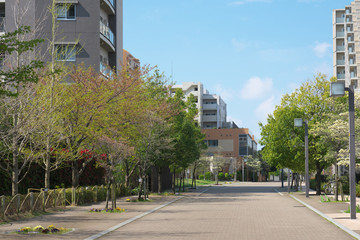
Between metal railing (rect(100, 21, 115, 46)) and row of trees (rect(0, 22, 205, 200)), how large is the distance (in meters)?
6.41

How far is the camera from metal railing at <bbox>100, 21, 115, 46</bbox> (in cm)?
4634

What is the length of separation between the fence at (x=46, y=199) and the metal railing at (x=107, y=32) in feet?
56.4

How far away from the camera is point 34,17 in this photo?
44.5m

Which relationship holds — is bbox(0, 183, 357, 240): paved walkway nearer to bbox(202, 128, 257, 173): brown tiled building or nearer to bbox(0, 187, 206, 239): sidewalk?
bbox(0, 187, 206, 239): sidewalk

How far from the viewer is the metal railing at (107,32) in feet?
152

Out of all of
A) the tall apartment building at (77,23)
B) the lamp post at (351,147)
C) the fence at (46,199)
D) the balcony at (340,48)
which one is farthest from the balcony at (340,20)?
the lamp post at (351,147)

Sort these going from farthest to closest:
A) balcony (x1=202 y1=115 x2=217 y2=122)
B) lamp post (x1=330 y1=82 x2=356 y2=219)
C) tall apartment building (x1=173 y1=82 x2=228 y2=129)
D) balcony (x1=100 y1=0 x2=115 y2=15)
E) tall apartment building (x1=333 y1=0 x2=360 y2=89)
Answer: balcony (x1=202 y1=115 x2=217 y2=122)
tall apartment building (x1=173 y1=82 x2=228 y2=129)
tall apartment building (x1=333 y1=0 x2=360 y2=89)
balcony (x1=100 y1=0 x2=115 y2=15)
lamp post (x1=330 y1=82 x2=356 y2=219)

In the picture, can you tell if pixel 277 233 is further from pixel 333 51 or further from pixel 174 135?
pixel 333 51

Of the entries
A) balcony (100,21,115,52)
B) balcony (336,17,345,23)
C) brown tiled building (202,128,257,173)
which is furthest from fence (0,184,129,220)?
brown tiled building (202,128,257,173)

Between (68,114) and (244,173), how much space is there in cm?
9644

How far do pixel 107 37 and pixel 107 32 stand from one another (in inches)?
20.9

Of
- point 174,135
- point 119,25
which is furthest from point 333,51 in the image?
point 174,135

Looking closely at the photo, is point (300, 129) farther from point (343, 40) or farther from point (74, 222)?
point (343, 40)

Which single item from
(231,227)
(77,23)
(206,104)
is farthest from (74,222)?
(206,104)
